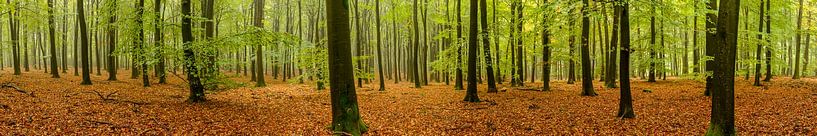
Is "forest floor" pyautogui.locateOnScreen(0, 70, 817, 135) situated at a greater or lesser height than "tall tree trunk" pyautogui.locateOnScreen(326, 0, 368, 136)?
lesser

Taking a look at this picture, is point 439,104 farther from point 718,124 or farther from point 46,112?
point 46,112

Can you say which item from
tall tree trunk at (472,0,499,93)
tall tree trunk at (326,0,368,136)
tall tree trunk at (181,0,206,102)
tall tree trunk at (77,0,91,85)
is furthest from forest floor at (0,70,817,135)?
tall tree trunk at (77,0,91,85)

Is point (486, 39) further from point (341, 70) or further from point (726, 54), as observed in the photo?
point (726, 54)

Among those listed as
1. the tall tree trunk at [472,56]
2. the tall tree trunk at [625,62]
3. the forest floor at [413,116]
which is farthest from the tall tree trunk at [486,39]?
the tall tree trunk at [625,62]

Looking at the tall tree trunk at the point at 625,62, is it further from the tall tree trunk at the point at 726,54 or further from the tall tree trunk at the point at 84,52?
the tall tree trunk at the point at 84,52

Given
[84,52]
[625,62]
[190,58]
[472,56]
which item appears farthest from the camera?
[84,52]

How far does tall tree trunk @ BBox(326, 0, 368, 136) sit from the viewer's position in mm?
7996

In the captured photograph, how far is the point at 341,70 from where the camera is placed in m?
8.24

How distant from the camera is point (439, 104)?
14.8 metres

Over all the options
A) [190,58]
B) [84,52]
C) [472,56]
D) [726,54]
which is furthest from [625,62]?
[84,52]

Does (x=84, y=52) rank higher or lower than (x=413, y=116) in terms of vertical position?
higher

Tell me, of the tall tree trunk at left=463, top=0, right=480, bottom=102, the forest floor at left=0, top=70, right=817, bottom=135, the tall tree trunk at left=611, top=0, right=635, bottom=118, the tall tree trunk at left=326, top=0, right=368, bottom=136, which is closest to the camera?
the tall tree trunk at left=326, top=0, right=368, bottom=136

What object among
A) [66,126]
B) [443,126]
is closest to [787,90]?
[443,126]

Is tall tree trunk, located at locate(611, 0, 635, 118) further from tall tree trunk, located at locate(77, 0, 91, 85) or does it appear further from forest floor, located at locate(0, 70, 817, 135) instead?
tall tree trunk, located at locate(77, 0, 91, 85)
